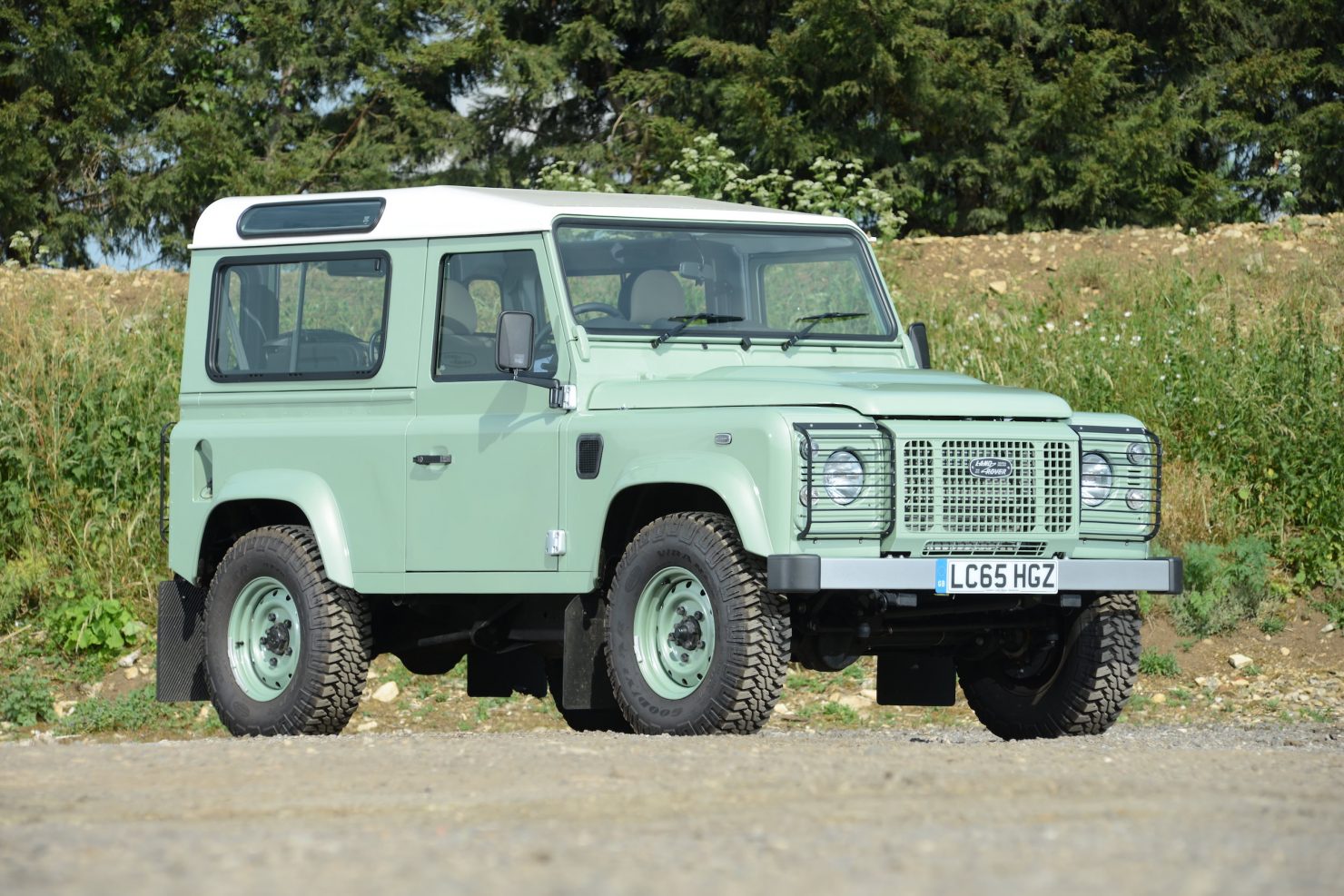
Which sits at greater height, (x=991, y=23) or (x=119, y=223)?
(x=991, y=23)

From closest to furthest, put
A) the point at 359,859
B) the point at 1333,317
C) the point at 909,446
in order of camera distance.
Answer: the point at 359,859, the point at 909,446, the point at 1333,317

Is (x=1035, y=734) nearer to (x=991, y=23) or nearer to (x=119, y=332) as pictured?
(x=119, y=332)

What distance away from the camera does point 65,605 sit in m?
15.1

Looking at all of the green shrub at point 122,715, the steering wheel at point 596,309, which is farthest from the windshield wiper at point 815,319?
the green shrub at point 122,715

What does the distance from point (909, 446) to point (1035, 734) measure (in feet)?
6.67

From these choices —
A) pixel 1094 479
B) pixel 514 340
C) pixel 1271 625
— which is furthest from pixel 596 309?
pixel 1271 625

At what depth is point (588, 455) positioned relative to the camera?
8.89m

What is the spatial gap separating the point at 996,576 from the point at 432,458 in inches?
104

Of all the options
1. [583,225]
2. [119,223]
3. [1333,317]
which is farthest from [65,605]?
[119,223]

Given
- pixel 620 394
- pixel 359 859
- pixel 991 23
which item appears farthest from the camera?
pixel 991 23

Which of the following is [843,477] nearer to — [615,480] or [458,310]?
[615,480]

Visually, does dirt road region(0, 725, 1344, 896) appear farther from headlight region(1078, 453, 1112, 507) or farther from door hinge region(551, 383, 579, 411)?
door hinge region(551, 383, 579, 411)

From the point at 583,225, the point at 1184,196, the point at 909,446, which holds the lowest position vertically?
the point at 909,446

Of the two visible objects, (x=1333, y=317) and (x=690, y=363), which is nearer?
(x=690, y=363)
